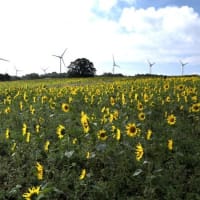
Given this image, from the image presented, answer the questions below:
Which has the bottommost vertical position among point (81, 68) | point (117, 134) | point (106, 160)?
point (106, 160)

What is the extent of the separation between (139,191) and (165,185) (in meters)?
0.34

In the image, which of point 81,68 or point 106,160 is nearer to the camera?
point 106,160

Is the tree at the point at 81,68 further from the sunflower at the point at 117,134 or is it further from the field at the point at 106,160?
the sunflower at the point at 117,134

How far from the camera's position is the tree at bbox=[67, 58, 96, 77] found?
49.0 metres

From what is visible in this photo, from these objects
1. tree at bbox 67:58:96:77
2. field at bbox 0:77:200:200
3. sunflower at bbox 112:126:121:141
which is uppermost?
tree at bbox 67:58:96:77

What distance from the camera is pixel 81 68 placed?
5019 cm

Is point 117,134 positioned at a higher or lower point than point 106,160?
higher

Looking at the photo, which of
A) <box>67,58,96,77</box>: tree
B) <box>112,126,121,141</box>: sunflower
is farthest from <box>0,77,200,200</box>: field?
<box>67,58,96,77</box>: tree

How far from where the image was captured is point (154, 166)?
6.23m

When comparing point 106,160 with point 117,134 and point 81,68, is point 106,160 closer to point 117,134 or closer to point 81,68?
point 117,134

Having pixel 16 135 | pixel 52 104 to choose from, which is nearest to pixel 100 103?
pixel 52 104

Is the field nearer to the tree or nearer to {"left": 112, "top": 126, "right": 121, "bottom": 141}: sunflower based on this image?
{"left": 112, "top": 126, "right": 121, "bottom": 141}: sunflower

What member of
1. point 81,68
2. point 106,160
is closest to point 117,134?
point 106,160

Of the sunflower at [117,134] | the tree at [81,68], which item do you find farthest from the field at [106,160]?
the tree at [81,68]
